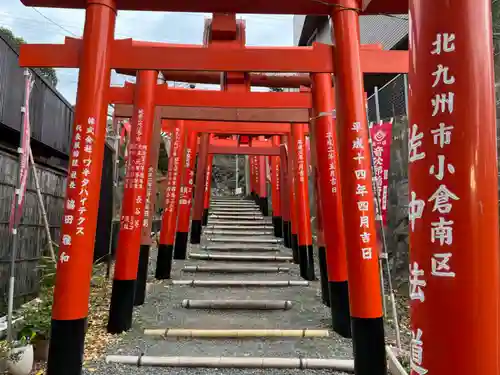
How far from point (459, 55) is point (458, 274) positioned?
0.73 metres

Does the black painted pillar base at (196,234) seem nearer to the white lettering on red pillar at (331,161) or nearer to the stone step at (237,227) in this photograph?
the stone step at (237,227)

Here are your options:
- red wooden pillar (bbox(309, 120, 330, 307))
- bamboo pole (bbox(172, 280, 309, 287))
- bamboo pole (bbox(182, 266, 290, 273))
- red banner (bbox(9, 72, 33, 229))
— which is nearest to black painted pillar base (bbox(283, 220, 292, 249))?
bamboo pole (bbox(182, 266, 290, 273))

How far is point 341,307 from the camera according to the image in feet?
15.3

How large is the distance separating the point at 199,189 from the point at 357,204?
6.83 meters

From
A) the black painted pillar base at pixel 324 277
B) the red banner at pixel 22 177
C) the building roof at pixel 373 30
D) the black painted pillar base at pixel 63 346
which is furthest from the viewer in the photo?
the building roof at pixel 373 30

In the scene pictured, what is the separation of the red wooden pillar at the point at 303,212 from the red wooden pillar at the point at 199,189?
312cm

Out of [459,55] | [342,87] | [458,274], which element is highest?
[342,87]

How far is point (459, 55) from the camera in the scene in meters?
1.37

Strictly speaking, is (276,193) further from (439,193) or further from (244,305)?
(439,193)

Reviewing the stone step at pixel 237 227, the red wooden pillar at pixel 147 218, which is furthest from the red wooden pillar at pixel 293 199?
the stone step at pixel 237 227

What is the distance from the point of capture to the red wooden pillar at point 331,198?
4418 millimetres

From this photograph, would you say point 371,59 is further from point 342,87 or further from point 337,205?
point 337,205

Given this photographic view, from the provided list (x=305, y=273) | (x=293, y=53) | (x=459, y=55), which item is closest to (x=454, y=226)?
(x=459, y=55)

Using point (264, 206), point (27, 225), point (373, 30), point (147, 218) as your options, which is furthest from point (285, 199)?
point (27, 225)
